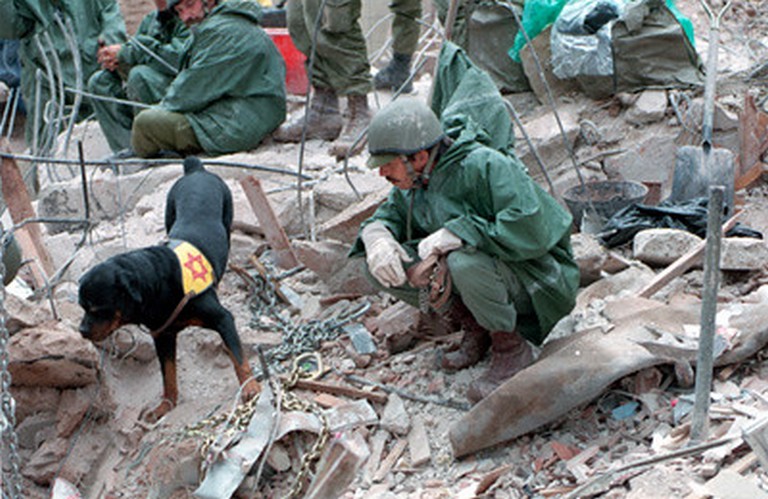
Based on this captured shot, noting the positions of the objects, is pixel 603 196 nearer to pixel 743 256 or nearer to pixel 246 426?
pixel 743 256

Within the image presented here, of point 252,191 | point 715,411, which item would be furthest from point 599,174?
point 715,411

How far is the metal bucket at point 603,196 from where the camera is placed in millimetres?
6148

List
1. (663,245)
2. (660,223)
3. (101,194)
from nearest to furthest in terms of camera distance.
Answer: (663,245)
(660,223)
(101,194)

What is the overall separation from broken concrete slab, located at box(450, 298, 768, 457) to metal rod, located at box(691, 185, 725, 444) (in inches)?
22.0

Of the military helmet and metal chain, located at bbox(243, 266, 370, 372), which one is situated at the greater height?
the military helmet

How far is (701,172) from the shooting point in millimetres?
6199

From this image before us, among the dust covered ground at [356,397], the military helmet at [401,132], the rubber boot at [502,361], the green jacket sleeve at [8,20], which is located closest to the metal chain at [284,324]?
the dust covered ground at [356,397]

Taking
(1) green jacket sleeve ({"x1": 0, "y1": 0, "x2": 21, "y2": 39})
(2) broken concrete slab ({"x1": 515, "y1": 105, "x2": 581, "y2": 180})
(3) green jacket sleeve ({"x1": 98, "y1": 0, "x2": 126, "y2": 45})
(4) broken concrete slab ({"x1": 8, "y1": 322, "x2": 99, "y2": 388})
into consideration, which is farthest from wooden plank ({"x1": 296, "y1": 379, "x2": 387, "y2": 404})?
(3) green jacket sleeve ({"x1": 98, "y1": 0, "x2": 126, "y2": 45})

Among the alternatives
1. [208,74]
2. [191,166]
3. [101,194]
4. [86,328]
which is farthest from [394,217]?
[101,194]

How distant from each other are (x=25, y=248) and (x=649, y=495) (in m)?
4.07

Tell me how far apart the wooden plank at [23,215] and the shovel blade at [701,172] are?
3.80 metres

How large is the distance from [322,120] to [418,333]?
11.4ft

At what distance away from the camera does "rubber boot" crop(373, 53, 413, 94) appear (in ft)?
29.8

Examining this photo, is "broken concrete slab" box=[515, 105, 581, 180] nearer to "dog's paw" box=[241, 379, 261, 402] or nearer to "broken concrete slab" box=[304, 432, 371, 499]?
"dog's paw" box=[241, 379, 261, 402]
